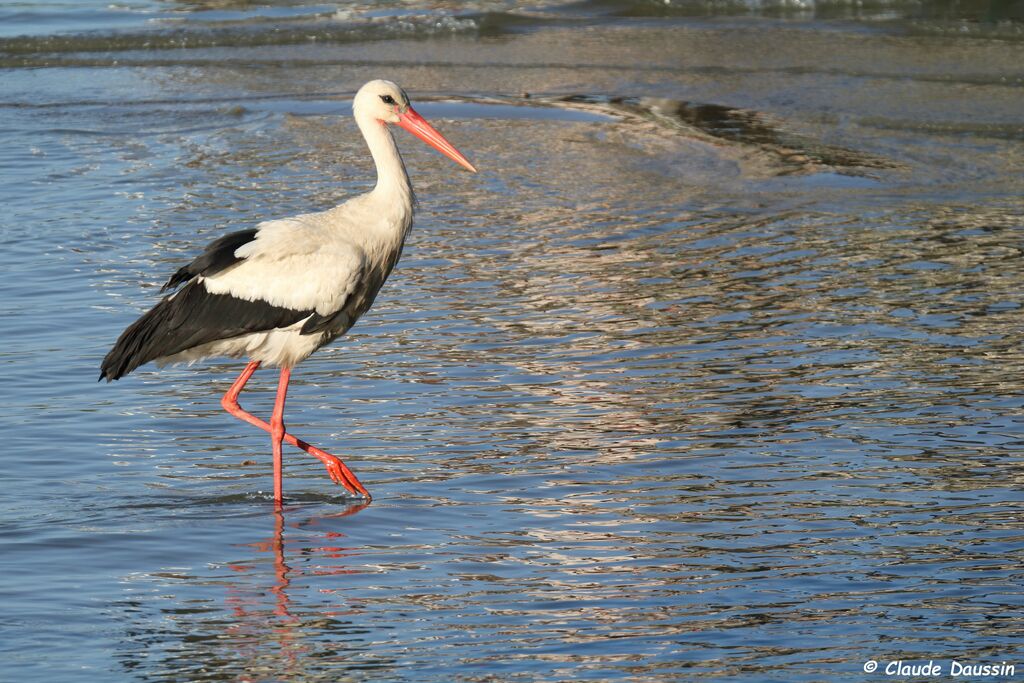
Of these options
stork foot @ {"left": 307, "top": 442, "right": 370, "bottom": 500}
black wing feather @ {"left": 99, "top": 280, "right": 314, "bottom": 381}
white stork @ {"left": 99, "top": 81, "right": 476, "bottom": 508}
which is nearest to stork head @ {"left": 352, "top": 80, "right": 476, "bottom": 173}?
white stork @ {"left": 99, "top": 81, "right": 476, "bottom": 508}

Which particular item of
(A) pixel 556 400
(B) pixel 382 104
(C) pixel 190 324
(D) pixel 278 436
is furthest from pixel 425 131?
(D) pixel 278 436

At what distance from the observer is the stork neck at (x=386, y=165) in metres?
7.80

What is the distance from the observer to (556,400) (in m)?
8.18

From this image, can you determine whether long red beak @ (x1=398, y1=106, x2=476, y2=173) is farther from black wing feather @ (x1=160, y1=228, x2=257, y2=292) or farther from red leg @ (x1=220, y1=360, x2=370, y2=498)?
red leg @ (x1=220, y1=360, x2=370, y2=498)

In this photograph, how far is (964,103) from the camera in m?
15.7

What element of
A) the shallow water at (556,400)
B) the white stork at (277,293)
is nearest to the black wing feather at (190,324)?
the white stork at (277,293)

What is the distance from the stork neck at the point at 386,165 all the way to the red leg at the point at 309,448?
105 cm

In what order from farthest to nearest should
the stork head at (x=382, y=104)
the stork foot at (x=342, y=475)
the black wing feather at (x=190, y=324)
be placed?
the stork head at (x=382, y=104) → the black wing feather at (x=190, y=324) → the stork foot at (x=342, y=475)

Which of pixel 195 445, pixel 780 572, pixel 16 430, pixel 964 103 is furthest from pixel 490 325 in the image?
pixel 964 103

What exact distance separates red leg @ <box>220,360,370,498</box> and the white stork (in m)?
0.01

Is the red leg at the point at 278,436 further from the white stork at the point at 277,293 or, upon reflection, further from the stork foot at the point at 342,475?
the stork foot at the point at 342,475

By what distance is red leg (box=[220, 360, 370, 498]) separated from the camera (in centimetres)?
705

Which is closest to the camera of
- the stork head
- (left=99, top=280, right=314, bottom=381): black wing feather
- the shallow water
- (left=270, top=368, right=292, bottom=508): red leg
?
the shallow water

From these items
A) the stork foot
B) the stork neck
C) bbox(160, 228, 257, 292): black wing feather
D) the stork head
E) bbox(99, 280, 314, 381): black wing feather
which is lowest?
the stork foot
